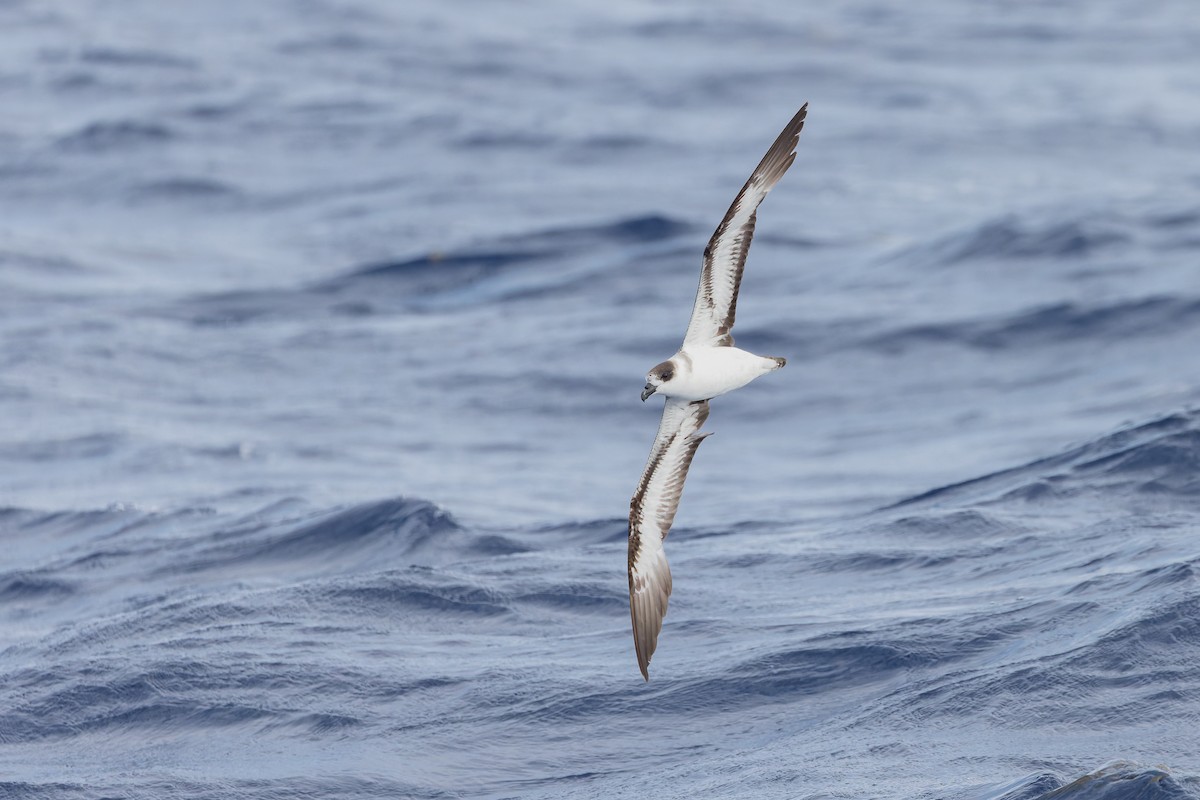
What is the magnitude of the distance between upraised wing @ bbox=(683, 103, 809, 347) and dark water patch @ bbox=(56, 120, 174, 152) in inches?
1248

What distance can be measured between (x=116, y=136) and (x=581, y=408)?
2014cm

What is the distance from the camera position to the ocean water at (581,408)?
13.4 m

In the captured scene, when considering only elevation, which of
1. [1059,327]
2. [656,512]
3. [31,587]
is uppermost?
[656,512]

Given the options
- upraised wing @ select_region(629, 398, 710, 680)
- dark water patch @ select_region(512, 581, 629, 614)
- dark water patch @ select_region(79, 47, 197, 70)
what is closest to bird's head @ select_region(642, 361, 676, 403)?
upraised wing @ select_region(629, 398, 710, 680)

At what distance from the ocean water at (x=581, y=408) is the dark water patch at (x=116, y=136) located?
12cm

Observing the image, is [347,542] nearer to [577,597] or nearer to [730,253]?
[577,597]

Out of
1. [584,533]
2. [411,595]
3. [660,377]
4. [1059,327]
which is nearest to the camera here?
[660,377]

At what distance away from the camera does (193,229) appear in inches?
1383

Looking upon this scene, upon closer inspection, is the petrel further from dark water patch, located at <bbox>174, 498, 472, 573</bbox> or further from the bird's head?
dark water patch, located at <bbox>174, 498, 472, 573</bbox>

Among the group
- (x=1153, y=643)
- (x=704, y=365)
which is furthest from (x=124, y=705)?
(x=1153, y=643)

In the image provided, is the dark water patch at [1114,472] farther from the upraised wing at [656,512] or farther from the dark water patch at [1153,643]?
the upraised wing at [656,512]

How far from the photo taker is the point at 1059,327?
25.7 m

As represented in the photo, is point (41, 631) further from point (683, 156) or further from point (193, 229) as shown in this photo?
point (683, 156)

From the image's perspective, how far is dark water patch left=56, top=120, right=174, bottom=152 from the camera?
40.2 metres
